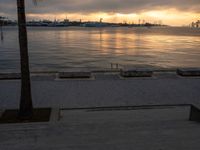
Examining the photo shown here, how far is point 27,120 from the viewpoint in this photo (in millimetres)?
8305

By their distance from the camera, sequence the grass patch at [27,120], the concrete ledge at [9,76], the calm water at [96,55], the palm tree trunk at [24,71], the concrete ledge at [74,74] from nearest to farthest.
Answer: the palm tree trunk at [24,71], the grass patch at [27,120], the concrete ledge at [9,76], the concrete ledge at [74,74], the calm water at [96,55]

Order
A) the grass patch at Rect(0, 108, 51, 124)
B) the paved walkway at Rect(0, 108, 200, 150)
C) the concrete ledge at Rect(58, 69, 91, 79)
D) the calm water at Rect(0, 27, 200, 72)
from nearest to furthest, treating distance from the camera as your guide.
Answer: the paved walkway at Rect(0, 108, 200, 150) → the grass patch at Rect(0, 108, 51, 124) → the concrete ledge at Rect(58, 69, 91, 79) → the calm water at Rect(0, 27, 200, 72)

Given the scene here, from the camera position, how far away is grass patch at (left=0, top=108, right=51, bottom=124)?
327 inches

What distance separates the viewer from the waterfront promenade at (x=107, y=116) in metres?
5.72

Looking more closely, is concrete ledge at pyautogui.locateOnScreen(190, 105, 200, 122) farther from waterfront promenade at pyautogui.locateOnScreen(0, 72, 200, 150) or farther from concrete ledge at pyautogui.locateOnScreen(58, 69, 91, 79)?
concrete ledge at pyautogui.locateOnScreen(58, 69, 91, 79)

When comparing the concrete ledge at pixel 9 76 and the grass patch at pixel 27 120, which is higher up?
the grass patch at pixel 27 120

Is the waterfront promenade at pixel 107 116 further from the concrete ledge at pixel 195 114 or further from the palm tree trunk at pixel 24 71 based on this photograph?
the palm tree trunk at pixel 24 71

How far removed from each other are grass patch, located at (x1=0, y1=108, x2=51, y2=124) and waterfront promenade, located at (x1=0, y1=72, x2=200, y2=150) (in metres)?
0.40

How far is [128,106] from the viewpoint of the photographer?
10562mm

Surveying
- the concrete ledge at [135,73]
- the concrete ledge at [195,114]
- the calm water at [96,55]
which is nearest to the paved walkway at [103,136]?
the concrete ledge at [195,114]

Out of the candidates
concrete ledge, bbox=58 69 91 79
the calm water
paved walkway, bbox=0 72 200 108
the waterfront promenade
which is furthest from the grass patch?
the calm water

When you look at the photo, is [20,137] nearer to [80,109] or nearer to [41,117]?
[41,117]

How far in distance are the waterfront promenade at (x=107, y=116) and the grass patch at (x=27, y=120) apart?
0.40m

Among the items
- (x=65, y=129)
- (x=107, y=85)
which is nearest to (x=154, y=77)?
(x=107, y=85)
